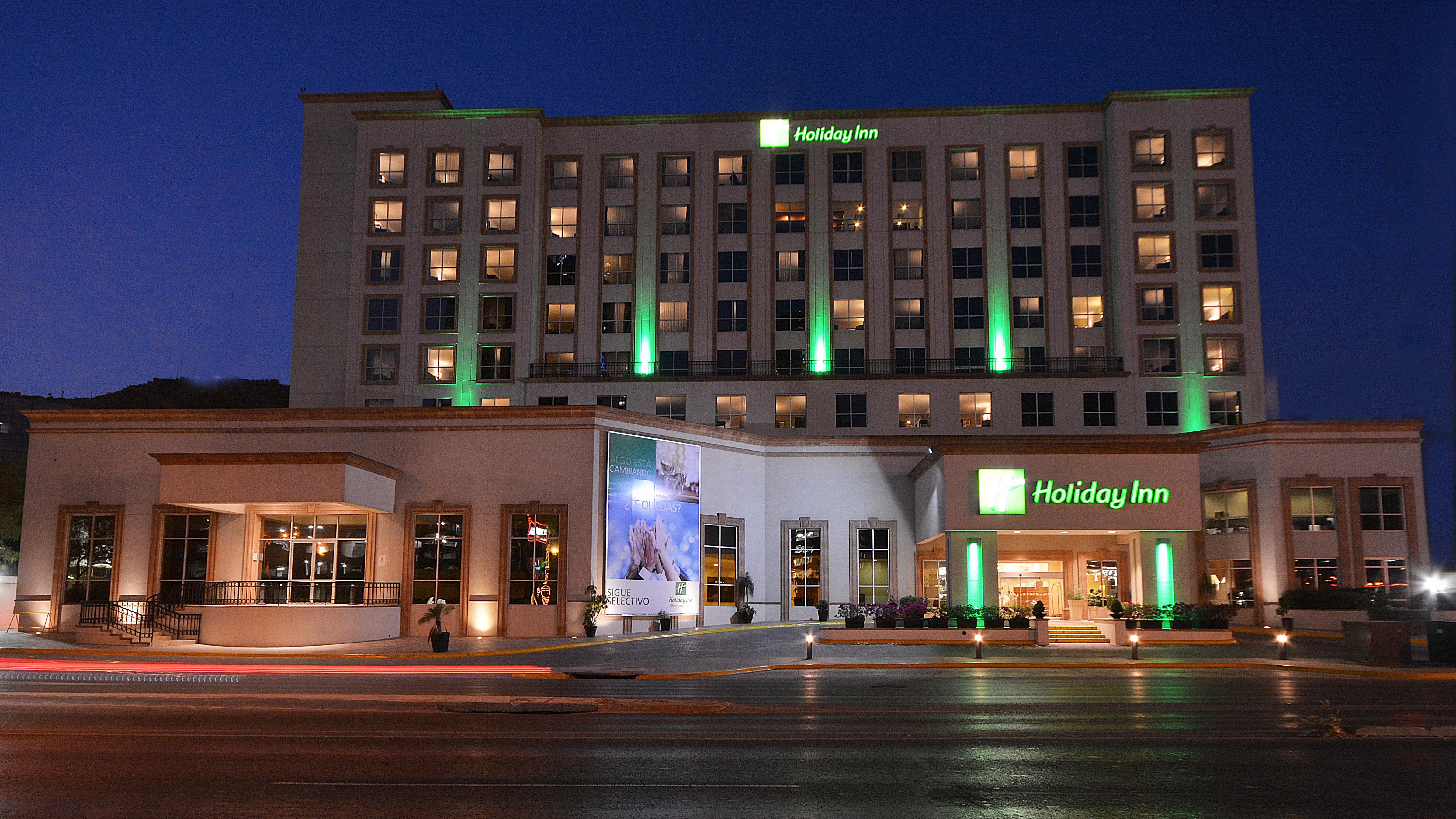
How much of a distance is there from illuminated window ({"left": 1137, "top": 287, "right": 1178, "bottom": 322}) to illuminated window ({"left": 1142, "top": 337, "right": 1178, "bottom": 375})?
132 centimetres

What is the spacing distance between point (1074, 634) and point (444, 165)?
50.3 metres

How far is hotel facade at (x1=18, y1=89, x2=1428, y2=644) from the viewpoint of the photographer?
159 ft

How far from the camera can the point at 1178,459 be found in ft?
132

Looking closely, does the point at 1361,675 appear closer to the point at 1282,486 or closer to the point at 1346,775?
the point at 1346,775

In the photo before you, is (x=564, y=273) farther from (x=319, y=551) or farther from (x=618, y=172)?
(x=319, y=551)

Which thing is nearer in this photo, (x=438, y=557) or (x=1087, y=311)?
(x=438, y=557)

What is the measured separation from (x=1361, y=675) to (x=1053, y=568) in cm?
2050

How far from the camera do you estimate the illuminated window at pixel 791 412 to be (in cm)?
6316

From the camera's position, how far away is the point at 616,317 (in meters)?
66.7

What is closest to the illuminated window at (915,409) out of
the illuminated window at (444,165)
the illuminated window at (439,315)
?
the illuminated window at (439,315)

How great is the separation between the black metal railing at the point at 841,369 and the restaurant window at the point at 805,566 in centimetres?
1420

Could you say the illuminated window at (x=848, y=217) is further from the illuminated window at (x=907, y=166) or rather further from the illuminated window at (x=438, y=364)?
the illuminated window at (x=438, y=364)

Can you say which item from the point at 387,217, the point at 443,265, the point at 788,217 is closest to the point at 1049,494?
the point at 788,217

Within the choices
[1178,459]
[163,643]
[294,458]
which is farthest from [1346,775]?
[163,643]
